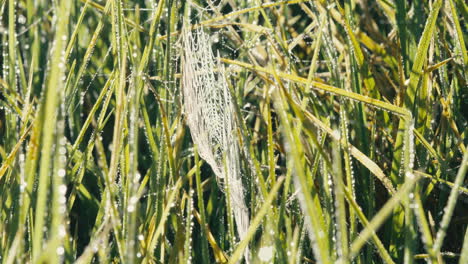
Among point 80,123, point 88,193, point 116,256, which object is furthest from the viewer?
point 80,123

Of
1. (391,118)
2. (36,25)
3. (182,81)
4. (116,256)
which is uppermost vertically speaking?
(36,25)

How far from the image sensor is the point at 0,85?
0.86 meters

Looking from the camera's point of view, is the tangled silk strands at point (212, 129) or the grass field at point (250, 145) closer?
the grass field at point (250, 145)

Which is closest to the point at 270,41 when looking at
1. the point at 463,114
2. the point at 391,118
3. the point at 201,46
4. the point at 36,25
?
the point at 201,46

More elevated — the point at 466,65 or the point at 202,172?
the point at 466,65

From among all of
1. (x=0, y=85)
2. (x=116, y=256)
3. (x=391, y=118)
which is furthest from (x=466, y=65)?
(x=0, y=85)

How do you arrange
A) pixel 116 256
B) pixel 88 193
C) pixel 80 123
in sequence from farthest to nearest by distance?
pixel 80 123
pixel 88 193
pixel 116 256

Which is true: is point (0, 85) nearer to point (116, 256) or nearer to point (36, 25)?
point (36, 25)

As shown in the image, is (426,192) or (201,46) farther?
(201,46)

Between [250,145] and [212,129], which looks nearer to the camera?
[250,145]

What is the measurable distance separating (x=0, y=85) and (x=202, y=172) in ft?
1.12

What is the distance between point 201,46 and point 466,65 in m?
0.38

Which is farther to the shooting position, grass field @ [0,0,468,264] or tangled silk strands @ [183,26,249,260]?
tangled silk strands @ [183,26,249,260]

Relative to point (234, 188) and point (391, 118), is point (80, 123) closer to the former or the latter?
point (234, 188)
